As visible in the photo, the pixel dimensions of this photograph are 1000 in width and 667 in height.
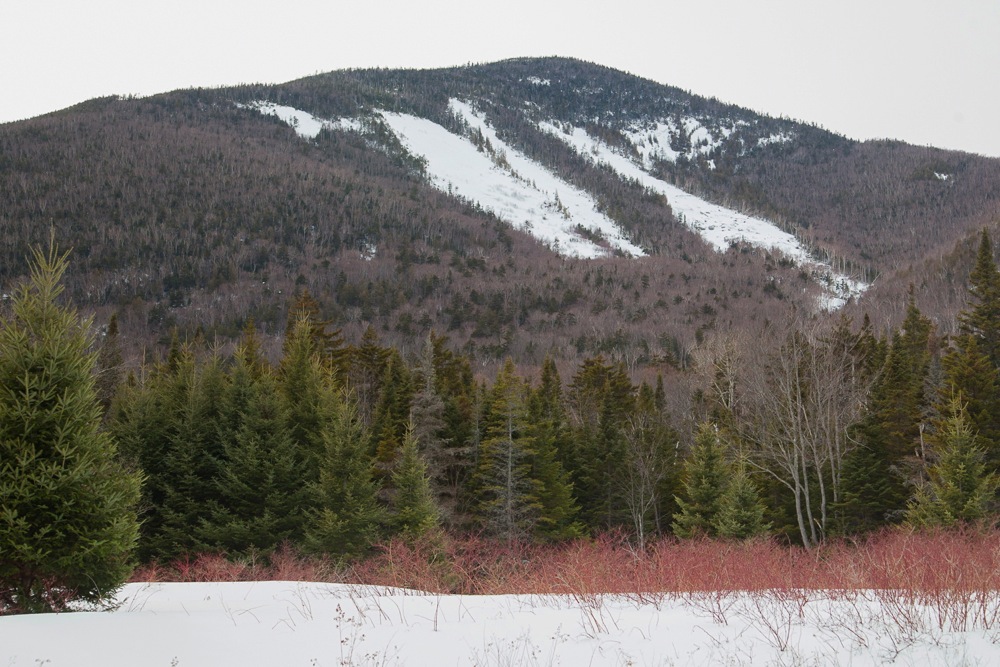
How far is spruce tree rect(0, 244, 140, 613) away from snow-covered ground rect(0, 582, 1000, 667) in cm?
123

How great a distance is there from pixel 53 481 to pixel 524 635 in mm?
5633

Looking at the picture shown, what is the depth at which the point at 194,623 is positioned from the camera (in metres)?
6.03

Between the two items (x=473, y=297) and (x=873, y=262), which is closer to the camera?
(x=473, y=297)

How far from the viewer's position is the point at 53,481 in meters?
7.08

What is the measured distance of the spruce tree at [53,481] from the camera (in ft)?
22.9

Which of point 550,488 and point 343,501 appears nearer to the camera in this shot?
point 343,501

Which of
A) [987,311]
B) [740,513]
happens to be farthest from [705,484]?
[987,311]

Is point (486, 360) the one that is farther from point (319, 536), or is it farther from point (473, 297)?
point (319, 536)

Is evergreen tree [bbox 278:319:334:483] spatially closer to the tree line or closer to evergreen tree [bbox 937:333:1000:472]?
the tree line

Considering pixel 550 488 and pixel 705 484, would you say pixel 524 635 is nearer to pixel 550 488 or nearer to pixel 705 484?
pixel 705 484

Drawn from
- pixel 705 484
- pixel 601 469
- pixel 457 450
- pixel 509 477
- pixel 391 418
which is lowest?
pixel 601 469

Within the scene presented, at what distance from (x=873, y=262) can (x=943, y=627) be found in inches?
8803

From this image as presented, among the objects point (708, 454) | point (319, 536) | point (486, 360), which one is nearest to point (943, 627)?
point (319, 536)

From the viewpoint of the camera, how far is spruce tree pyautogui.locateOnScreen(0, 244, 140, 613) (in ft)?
22.9
